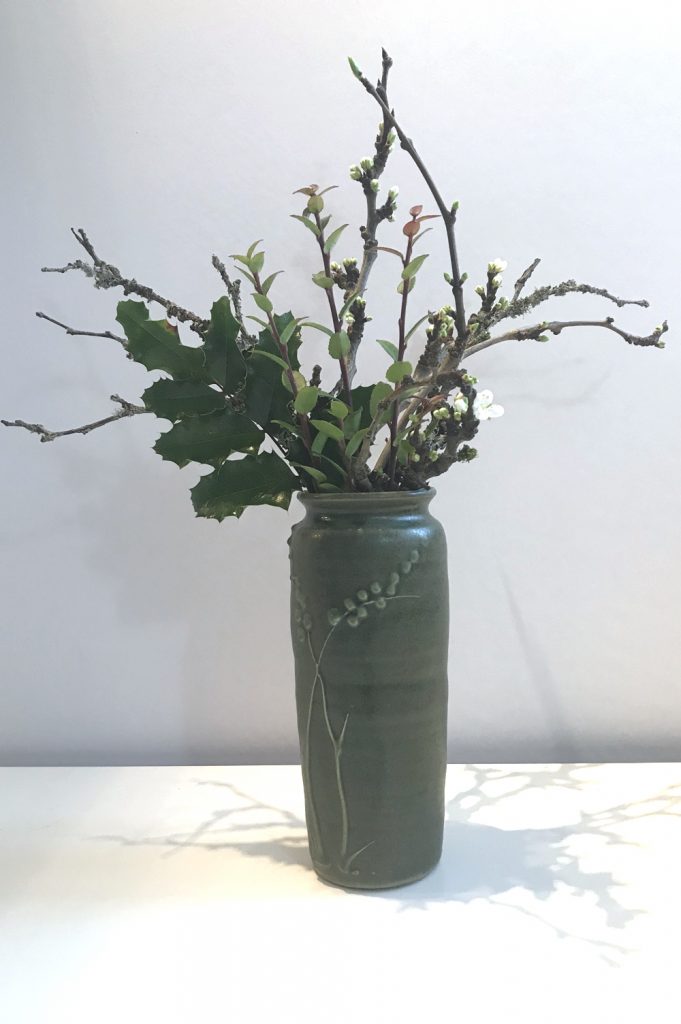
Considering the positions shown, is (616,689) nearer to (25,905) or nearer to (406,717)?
(406,717)

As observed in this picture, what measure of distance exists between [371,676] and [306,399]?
8.4 inches

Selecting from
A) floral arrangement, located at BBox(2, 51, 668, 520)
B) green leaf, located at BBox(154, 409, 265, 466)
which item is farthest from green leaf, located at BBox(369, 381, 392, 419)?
green leaf, located at BBox(154, 409, 265, 466)

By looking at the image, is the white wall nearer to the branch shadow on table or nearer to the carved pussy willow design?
the branch shadow on table

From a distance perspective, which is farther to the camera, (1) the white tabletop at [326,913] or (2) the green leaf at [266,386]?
(2) the green leaf at [266,386]

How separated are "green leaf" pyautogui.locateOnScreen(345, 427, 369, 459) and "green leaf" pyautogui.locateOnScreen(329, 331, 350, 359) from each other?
0.19ft

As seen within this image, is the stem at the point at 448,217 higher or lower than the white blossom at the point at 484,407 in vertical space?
higher

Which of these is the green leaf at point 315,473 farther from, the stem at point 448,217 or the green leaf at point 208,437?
the stem at point 448,217

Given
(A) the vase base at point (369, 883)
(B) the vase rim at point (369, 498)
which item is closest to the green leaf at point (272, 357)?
(B) the vase rim at point (369, 498)

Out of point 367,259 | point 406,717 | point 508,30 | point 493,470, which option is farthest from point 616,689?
point 508,30

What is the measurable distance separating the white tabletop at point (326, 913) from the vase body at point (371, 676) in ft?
0.15

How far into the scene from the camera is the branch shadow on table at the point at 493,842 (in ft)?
2.05

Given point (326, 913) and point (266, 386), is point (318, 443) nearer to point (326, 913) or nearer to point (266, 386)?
point (266, 386)

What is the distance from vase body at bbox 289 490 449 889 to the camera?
2.03 feet

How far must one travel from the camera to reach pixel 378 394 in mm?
594
